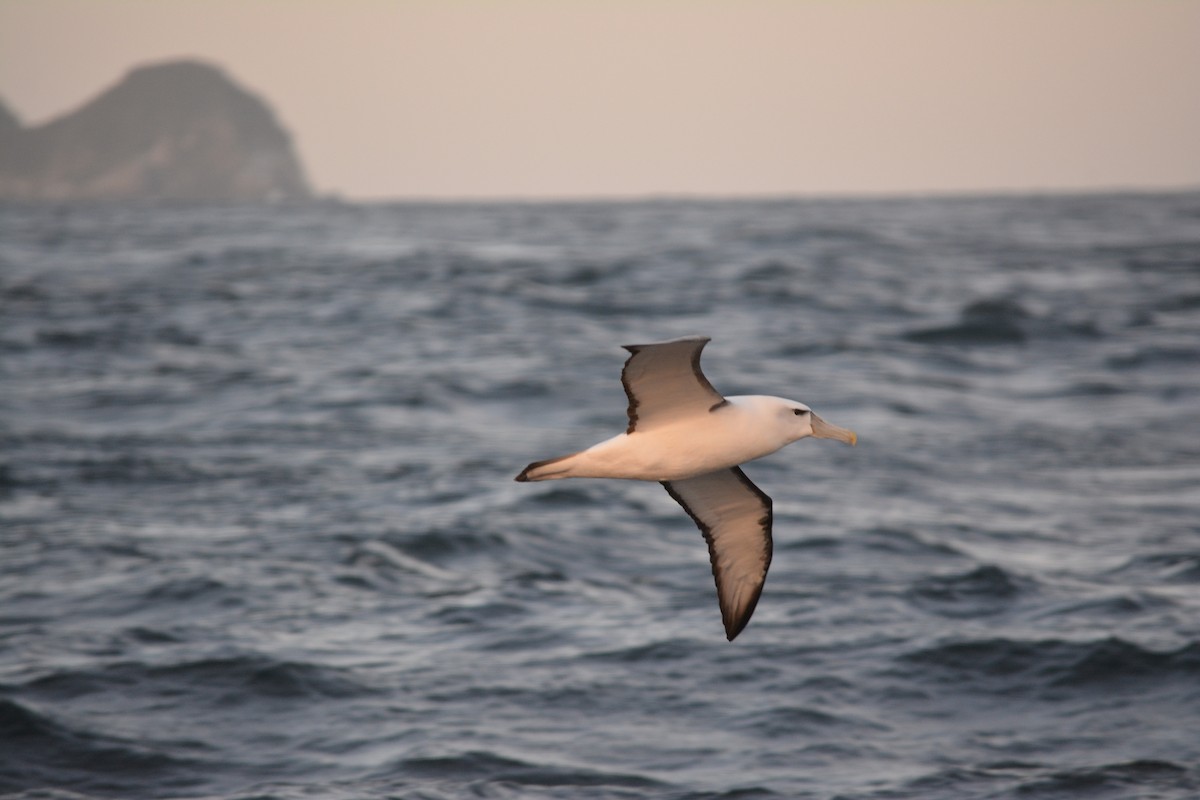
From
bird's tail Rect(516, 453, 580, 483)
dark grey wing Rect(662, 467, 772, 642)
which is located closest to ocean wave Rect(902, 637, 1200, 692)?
dark grey wing Rect(662, 467, 772, 642)

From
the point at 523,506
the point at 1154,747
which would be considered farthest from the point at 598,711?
the point at 523,506

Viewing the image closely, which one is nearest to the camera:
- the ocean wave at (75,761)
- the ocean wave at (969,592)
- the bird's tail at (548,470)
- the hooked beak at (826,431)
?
the bird's tail at (548,470)

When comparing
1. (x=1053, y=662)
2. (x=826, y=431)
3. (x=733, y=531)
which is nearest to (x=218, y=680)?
(x=733, y=531)

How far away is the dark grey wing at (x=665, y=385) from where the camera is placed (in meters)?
7.33

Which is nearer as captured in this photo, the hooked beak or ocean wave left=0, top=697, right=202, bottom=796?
the hooked beak

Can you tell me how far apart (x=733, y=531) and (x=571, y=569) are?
7.54m

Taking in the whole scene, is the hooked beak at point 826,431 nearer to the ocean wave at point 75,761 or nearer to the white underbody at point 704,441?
the white underbody at point 704,441

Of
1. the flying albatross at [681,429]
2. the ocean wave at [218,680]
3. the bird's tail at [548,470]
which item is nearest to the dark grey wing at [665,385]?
the flying albatross at [681,429]

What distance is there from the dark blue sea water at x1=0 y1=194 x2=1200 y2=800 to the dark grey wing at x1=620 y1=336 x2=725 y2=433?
4245 mm

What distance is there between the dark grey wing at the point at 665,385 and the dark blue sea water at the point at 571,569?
425 centimetres

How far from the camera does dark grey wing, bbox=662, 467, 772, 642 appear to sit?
897cm

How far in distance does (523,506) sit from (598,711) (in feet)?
22.8

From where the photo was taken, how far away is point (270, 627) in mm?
14664

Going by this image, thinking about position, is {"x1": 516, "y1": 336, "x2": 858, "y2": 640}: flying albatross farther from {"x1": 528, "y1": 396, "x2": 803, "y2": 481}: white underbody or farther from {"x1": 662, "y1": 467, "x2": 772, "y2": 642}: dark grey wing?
{"x1": 662, "y1": 467, "x2": 772, "y2": 642}: dark grey wing
